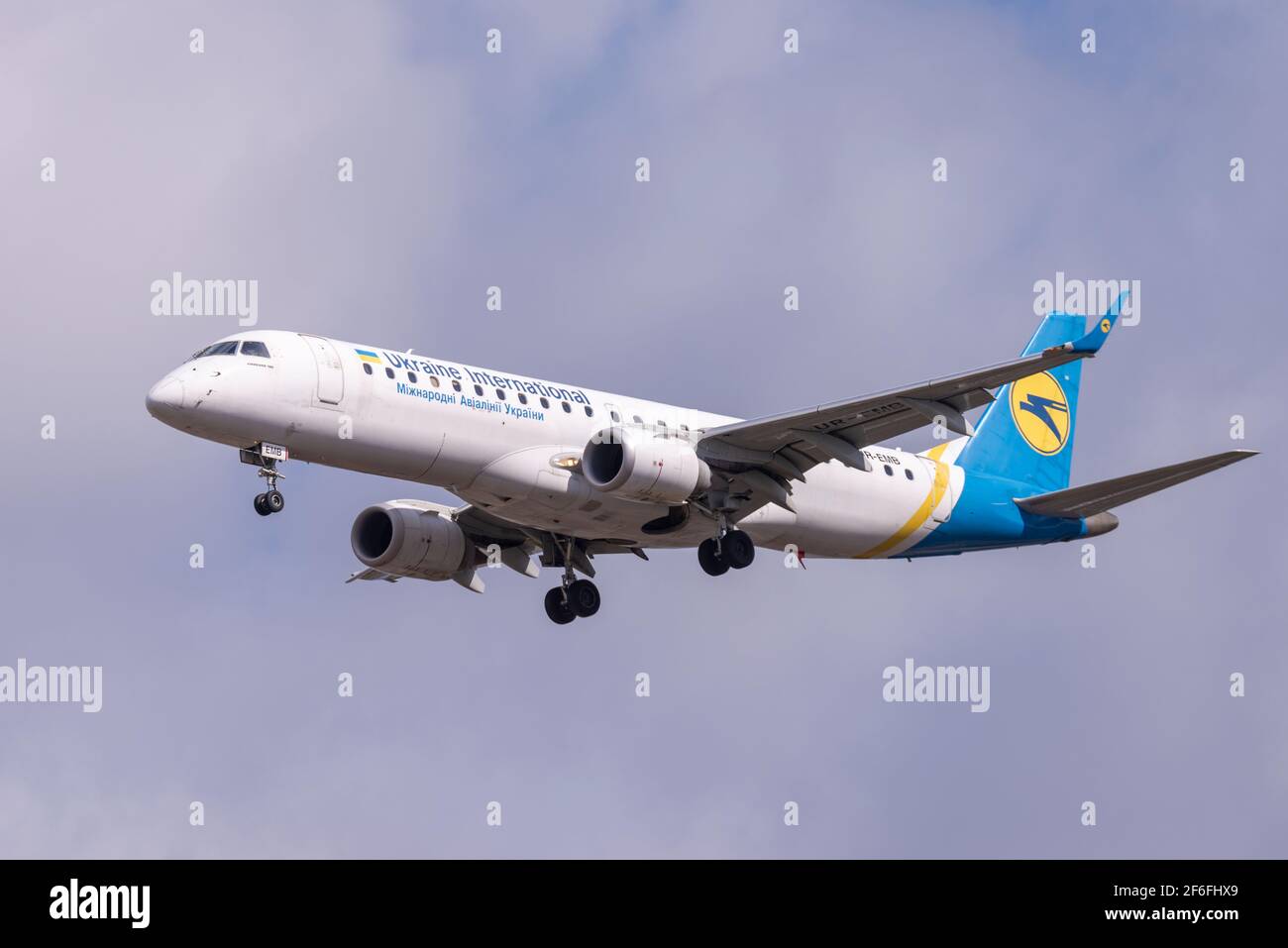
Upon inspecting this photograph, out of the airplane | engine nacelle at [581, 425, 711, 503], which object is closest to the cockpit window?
the airplane

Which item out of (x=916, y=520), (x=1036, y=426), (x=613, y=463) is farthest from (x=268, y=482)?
(x=1036, y=426)

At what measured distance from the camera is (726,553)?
141 feet

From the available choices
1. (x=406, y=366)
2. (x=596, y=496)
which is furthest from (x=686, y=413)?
(x=406, y=366)

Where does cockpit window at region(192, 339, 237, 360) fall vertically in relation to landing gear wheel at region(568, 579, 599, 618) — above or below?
above

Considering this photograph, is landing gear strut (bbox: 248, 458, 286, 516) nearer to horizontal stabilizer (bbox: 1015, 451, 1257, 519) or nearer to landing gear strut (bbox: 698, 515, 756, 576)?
landing gear strut (bbox: 698, 515, 756, 576)

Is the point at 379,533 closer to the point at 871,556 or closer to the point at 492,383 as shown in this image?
the point at 492,383

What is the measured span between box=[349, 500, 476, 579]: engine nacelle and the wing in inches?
269

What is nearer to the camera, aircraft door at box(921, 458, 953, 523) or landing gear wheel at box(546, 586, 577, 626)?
landing gear wheel at box(546, 586, 577, 626)

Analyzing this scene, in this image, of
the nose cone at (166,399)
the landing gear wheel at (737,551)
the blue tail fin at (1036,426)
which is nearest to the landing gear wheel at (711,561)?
the landing gear wheel at (737,551)

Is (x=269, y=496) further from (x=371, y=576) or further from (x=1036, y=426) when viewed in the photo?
(x=1036, y=426)

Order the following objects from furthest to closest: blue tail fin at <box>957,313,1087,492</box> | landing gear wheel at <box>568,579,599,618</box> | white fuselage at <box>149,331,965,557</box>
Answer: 1. blue tail fin at <box>957,313,1087,492</box>
2. landing gear wheel at <box>568,579,599,618</box>
3. white fuselage at <box>149,331,965,557</box>

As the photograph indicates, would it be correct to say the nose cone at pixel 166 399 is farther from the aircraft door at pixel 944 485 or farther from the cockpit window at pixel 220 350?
the aircraft door at pixel 944 485

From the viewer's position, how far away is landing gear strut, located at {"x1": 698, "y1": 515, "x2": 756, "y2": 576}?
43.0 m

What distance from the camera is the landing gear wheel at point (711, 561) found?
43062mm
